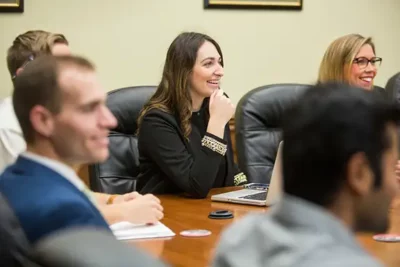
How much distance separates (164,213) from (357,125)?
135 cm

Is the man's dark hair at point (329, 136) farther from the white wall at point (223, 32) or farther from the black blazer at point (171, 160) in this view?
the white wall at point (223, 32)

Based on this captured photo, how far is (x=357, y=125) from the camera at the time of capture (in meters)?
1.10

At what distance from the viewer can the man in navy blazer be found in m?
1.53

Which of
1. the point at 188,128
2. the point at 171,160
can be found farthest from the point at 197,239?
the point at 188,128

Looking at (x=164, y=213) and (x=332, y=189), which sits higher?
(x=332, y=189)

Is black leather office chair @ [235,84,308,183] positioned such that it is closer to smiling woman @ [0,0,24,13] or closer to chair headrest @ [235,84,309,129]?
chair headrest @ [235,84,309,129]

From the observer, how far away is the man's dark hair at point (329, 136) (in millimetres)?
1103

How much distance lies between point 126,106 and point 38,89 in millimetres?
1491

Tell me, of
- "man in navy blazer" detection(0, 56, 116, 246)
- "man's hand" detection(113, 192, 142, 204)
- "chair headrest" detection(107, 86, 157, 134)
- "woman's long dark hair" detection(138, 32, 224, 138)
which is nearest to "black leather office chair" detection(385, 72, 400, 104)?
"woman's long dark hair" detection(138, 32, 224, 138)

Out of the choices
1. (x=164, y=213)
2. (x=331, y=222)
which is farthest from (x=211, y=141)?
(x=331, y=222)

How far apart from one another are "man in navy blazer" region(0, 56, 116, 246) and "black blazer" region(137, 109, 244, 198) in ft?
3.38

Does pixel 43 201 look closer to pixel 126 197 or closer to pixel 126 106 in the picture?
pixel 126 197

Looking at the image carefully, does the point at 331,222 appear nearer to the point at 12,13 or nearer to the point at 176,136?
the point at 176,136

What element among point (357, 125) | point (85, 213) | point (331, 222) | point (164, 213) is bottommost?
point (164, 213)
